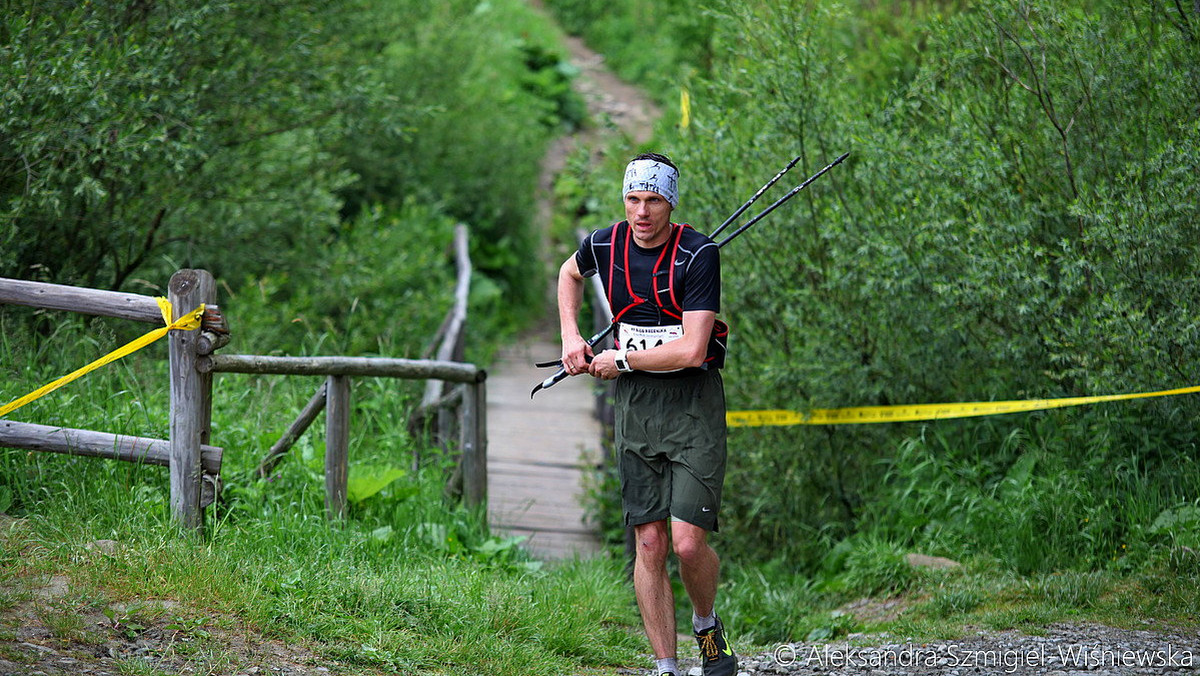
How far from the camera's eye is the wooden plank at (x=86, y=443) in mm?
4895

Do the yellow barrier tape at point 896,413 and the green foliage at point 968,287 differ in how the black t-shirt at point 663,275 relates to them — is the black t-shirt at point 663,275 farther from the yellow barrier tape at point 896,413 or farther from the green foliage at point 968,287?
the green foliage at point 968,287

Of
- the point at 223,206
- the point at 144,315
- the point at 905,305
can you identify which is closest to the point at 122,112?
the point at 223,206

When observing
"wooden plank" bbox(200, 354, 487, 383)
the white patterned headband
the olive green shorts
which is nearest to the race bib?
the olive green shorts

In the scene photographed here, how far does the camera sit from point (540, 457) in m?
9.94

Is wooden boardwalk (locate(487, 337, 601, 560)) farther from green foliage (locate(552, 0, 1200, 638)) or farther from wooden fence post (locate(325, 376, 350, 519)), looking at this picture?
wooden fence post (locate(325, 376, 350, 519))

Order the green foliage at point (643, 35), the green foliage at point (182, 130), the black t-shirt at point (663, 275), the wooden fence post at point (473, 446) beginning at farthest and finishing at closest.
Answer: the green foliage at point (643, 35) → the wooden fence post at point (473, 446) → the green foliage at point (182, 130) → the black t-shirt at point (663, 275)

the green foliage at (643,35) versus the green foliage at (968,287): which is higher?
the green foliage at (643,35)

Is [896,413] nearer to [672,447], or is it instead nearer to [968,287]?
[968,287]

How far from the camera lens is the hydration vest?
170 inches

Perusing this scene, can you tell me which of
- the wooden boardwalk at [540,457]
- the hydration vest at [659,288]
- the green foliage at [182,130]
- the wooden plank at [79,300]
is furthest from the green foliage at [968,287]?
the wooden plank at [79,300]

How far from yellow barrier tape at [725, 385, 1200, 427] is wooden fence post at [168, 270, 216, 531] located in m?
2.83

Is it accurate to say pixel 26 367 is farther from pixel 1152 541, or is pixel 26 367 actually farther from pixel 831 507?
pixel 1152 541

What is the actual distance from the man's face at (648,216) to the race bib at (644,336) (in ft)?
1.08

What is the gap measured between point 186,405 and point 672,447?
2.20m
